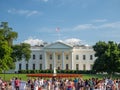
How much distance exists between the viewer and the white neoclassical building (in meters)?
104

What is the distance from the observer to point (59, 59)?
105 meters

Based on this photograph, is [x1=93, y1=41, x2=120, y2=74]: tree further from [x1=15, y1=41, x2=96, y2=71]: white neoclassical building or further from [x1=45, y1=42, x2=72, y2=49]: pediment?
[x1=15, y1=41, x2=96, y2=71]: white neoclassical building

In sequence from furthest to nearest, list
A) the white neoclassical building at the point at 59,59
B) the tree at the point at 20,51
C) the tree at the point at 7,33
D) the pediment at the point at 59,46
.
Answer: the white neoclassical building at the point at 59,59 < the pediment at the point at 59,46 < the tree at the point at 20,51 < the tree at the point at 7,33

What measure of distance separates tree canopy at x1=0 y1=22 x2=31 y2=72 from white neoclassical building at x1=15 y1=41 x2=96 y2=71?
65.4 ft

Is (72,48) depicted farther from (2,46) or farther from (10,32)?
(2,46)

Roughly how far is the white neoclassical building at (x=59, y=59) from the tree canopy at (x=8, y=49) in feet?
65.4

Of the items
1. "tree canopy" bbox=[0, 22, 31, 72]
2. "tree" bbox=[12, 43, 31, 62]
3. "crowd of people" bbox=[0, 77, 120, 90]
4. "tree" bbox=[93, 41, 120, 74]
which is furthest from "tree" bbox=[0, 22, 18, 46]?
"crowd of people" bbox=[0, 77, 120, 90]

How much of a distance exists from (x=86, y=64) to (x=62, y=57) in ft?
25.3

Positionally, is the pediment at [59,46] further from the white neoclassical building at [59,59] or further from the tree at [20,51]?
the tree at [20,51]

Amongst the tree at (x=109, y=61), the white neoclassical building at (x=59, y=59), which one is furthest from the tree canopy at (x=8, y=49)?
the white neoclassical building at (x=59, y=59)

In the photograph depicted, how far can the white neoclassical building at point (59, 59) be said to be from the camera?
340 ft

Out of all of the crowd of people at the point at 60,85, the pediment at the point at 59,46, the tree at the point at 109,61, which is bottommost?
the crowd of people at the point at 60,85

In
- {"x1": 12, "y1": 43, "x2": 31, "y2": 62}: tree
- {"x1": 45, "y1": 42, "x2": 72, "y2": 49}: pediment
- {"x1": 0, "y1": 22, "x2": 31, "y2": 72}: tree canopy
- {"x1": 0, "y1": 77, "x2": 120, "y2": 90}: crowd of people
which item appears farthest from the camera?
{"x1": 45, "y1": 42, "x2": 72, "y2": 49}: pediment

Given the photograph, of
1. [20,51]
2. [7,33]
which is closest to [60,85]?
[7,33]
